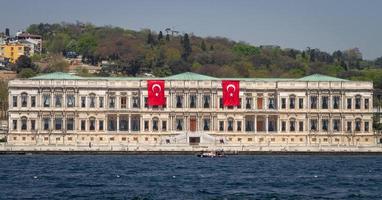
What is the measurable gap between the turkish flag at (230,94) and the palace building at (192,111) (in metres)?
0.11

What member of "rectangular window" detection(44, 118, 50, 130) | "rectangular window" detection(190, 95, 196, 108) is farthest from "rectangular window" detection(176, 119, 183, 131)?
"rectangular window" detection(44, 118, 50, 130)

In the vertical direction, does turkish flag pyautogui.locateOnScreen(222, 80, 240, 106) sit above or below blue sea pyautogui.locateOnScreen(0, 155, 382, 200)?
above

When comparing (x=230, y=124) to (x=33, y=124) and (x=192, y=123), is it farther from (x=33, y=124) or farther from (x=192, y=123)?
(x=33, y=124)

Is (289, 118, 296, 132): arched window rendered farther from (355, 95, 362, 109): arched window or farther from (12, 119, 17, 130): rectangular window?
(12, 119, 17, 130): rectangular window

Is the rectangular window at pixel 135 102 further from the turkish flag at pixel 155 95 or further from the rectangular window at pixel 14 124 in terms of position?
the rectangular window at pixel 14 124

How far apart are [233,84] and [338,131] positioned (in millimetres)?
13227

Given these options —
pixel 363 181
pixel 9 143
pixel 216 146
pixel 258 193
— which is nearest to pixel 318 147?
pixel 216 146

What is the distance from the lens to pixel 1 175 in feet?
318

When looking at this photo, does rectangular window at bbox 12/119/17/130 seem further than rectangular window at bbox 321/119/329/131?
No

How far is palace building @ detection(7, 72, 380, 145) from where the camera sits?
156 m

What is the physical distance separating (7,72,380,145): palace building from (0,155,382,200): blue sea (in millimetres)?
23716

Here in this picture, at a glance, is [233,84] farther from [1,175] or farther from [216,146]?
[1,175]

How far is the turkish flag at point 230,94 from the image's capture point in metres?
158

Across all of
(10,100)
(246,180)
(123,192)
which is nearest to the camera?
(123,192)
